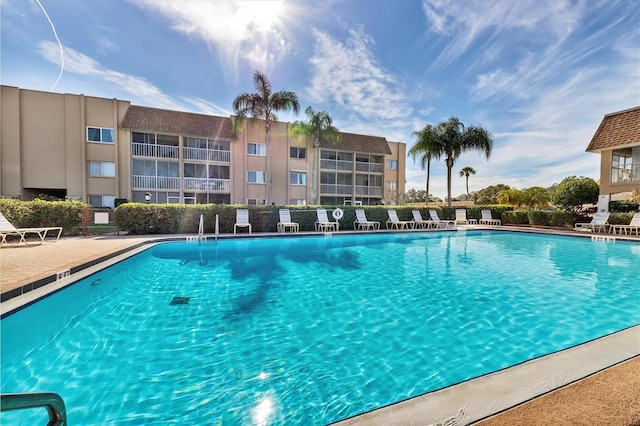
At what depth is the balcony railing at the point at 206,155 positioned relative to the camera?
23.2m

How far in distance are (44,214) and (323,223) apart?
12628mm

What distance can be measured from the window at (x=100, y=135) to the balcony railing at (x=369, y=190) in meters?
21.2

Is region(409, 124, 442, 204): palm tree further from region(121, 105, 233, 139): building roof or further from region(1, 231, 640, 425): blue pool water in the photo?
region(1, 231, 640, 425): blue pool water

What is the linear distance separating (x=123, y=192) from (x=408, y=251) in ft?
69.1

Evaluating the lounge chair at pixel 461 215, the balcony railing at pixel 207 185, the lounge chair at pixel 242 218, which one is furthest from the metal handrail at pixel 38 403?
the lounge chair at pixel 461 215

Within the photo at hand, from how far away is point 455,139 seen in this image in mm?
24094

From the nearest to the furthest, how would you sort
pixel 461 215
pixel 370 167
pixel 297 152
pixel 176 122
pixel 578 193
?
1. pixel 461 215
2. pixel 578 193
3. pixel 176 122
4. pixel 297 152
5. pixel 370 167

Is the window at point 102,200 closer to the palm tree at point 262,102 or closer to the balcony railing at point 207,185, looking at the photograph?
the balcony railing at point 207,185

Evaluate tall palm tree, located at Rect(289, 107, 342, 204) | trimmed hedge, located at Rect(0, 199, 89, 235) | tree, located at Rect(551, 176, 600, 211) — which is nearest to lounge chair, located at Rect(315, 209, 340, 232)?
tall palm tree, located at Rect(289, 107, 342, 204)

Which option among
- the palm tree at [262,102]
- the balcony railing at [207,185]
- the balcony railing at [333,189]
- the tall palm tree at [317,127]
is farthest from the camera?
the balcony railing at [333,189]

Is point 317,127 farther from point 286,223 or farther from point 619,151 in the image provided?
point 619,151

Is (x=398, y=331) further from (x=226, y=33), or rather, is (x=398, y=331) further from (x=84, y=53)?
(x=84, y=53)

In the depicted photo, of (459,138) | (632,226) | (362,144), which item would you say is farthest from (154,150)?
(632,226)

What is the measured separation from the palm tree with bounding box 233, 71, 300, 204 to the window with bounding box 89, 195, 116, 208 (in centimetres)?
1115
